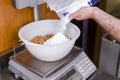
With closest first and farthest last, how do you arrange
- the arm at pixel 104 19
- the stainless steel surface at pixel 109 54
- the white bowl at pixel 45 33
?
the white bowl at pixel 45 33, the arm at pixel 104 19, the stainless steel surface at pixel 109 54

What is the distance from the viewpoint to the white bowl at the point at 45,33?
38.4 inches

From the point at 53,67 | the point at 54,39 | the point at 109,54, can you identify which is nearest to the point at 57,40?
the point at 54,39

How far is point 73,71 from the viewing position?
41.6 inches

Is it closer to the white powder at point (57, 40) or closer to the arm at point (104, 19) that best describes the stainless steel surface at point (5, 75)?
the white powder at point (57, 40)

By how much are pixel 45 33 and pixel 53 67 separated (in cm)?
23

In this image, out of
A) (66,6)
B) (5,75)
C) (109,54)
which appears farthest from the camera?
(109,54)

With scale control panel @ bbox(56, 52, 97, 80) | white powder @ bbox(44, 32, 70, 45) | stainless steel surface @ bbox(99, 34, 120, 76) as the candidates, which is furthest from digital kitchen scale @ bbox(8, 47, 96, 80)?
stainless steel surface @ bbox(99, 34, 120, 76)

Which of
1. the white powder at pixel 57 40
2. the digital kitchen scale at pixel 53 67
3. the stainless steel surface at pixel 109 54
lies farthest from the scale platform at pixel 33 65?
the stainless steel surface at pixel 109 54

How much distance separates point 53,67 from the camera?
1.04m

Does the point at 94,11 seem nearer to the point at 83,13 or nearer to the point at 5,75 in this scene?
the point at 83,13

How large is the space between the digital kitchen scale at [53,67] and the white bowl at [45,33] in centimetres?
4

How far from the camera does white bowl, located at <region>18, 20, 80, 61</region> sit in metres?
0.98

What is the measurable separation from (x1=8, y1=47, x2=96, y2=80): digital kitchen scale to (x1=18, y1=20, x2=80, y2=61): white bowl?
0.13ft

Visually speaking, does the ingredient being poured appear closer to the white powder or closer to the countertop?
the white powder
